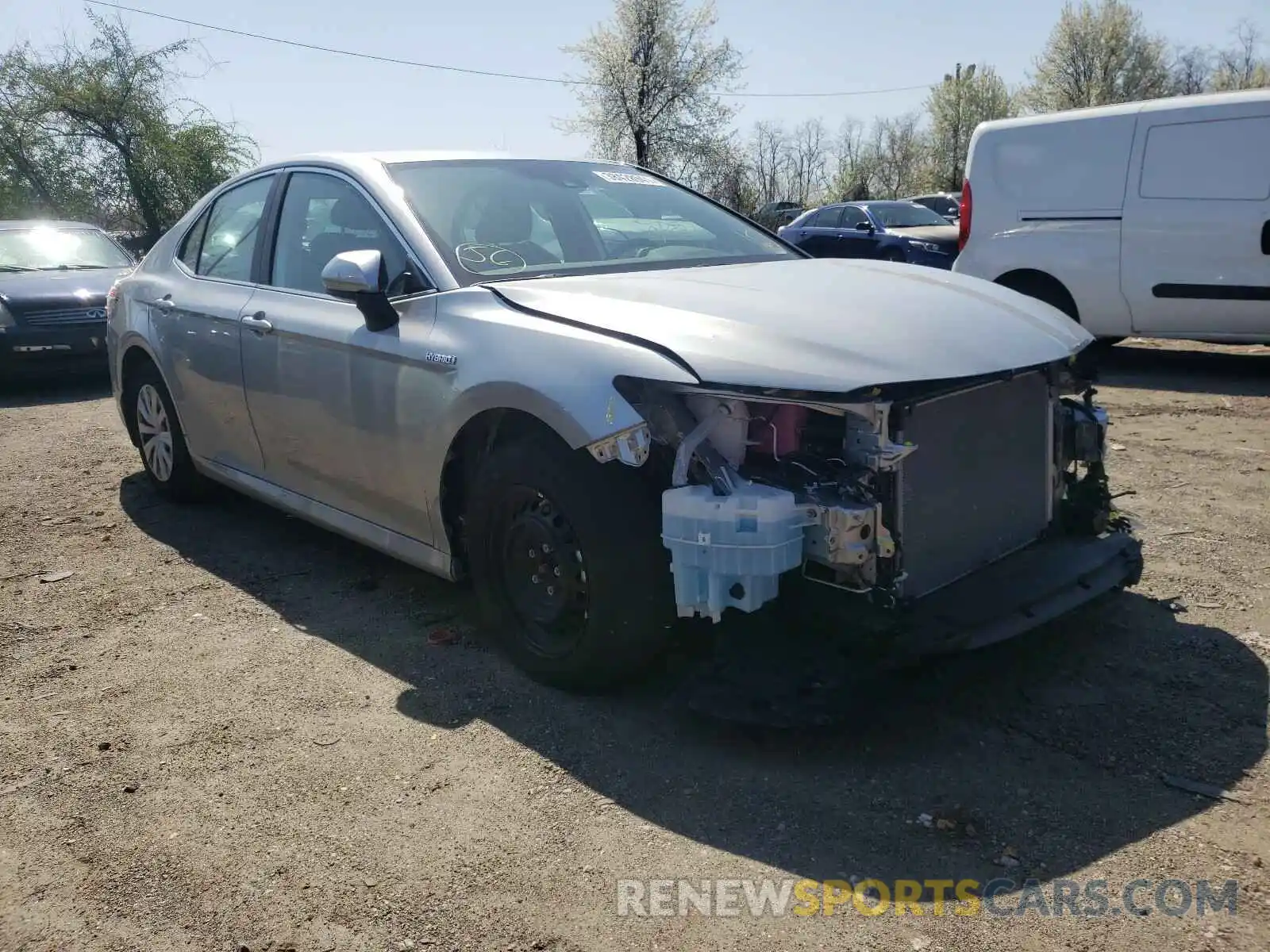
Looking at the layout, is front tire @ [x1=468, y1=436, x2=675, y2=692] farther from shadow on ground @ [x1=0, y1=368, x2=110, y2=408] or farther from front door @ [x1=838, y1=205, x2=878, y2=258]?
front door @ [x1=838, y1=205, x2=878, y2=258]

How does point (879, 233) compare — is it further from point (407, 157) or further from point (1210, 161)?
point (407, 157)

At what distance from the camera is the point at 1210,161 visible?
7789 millimetres

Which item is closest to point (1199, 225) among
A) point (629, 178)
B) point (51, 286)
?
point (629, 178)

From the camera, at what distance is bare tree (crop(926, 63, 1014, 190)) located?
51.3 metres

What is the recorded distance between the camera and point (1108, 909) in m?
2.29

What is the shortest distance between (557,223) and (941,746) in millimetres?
2272

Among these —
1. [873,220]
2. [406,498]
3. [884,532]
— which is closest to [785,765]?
[884,532]

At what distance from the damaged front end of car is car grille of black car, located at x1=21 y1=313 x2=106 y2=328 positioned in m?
8.34

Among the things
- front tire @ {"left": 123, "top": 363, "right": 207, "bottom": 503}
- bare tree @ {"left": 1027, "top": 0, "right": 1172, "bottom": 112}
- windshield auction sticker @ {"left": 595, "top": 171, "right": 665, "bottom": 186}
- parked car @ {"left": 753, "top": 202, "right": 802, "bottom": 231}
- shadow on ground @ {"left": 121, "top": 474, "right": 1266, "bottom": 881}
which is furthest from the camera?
bare tree @ {"left": 1027, "top": 0, "right": 1172, "bottom": 112}

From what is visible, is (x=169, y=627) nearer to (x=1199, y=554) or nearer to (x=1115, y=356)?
(x=1199, y=554)

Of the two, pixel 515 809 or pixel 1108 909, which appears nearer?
pixel 1108 909

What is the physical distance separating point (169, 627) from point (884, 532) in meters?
2.76

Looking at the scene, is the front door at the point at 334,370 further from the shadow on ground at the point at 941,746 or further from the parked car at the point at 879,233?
the parked car at the point at 879,233

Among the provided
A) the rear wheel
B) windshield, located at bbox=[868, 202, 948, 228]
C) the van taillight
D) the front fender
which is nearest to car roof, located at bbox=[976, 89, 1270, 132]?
the van taillight
